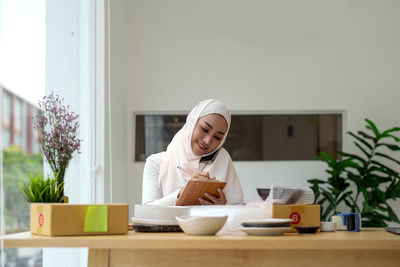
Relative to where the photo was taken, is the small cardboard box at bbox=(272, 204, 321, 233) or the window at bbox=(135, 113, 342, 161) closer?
the small cardboard box at bbox=(272, 204, 321, 233)

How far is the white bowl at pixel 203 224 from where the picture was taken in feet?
6.20

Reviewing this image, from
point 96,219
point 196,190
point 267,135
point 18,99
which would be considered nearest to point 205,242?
point 96,219

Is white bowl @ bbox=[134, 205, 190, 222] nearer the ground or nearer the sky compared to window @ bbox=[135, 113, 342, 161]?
nearer the ground

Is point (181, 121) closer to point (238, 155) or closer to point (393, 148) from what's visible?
point (238, 155)

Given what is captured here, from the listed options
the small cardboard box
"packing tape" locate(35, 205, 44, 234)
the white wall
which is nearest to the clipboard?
the small cardboard box

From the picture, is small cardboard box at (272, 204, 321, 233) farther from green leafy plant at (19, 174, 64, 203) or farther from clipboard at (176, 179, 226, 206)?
green leafy plant at (19, 174, 64, 203)

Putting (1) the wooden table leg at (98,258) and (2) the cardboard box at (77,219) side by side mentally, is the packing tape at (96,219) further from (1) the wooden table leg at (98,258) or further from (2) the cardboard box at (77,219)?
(1) the wooden table leg at (98,258)

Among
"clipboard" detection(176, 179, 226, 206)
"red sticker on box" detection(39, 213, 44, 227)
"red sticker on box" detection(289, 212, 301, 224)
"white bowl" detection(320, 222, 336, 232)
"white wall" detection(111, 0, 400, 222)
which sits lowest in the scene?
"white bowl" detection(320, 222, 336, 232)

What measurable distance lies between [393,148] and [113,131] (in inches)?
97.3

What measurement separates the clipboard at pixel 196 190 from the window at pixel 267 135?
293 cm

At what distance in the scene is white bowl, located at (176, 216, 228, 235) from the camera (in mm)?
1891

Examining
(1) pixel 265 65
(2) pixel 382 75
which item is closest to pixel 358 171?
(2) pixel 382 75

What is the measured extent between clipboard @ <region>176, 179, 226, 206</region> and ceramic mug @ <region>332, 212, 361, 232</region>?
20.9 inches

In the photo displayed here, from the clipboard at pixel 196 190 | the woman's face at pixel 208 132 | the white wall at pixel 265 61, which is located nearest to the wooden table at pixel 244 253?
the clipboard at pixel 196 190
